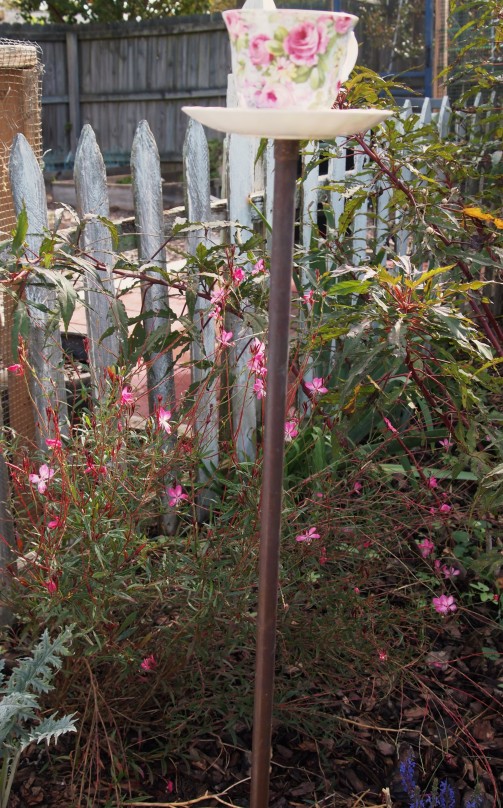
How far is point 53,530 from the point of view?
5.50 ft

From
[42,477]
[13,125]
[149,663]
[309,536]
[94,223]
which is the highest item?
[13,125]

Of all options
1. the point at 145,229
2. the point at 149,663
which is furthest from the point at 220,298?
the point at 149,663

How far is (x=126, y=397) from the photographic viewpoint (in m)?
1.66

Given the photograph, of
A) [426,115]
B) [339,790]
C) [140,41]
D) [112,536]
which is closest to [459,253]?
[112,536]

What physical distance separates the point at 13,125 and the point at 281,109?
54.1 inches

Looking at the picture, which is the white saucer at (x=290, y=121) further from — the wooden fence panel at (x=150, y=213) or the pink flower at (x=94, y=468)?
the wooden fence panel at (x=150, y=213)

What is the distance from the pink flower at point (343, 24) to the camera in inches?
43.0

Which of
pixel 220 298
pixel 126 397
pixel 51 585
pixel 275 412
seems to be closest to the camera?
pixel 275 412

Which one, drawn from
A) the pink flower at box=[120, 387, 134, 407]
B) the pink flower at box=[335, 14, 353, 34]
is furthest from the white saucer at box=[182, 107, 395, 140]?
the pink flower at box=[120, 387, 134, 407]

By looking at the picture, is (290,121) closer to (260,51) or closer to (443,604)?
(260,51)

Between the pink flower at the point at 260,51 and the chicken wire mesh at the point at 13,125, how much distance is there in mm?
1140

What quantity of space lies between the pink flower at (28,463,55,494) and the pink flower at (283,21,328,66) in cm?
87

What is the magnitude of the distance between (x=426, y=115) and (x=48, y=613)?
4.00 meters

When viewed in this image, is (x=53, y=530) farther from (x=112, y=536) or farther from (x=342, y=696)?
(x=342, y=696)
